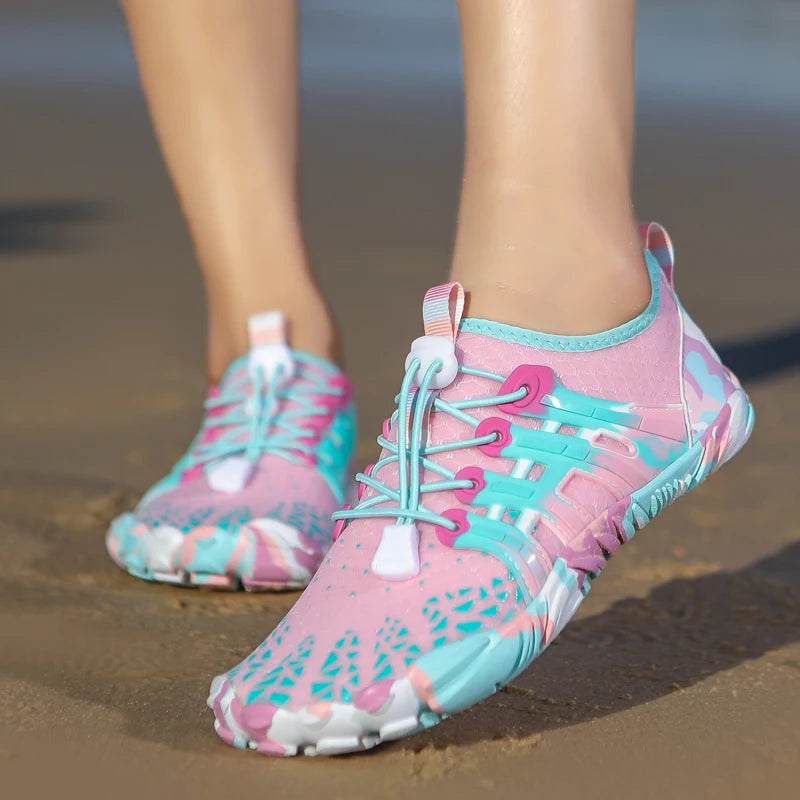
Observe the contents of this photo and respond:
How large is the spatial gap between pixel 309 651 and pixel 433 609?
93 millimetres

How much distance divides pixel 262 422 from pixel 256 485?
85mm

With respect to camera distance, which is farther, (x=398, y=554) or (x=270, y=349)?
(x=270, y=349)

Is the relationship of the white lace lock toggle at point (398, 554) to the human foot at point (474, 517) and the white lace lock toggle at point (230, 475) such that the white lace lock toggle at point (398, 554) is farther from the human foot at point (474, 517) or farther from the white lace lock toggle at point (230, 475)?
the white lace lock toggle at point (230, 475)

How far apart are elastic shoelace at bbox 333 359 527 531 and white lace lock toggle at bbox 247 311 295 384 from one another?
46cm

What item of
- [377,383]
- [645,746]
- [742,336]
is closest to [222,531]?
[645,746]

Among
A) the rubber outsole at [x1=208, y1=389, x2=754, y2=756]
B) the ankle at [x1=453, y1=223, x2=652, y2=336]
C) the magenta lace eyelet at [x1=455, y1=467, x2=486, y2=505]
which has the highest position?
the ankle at [x1=453, y1=223, x2=652, y2=336]

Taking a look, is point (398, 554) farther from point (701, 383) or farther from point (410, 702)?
point (701, 383)

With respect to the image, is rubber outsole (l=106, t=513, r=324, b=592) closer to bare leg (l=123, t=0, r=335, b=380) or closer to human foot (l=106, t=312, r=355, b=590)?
human foot (l=106, t=312, r=355, b=590)

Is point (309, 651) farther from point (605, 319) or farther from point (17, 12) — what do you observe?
point (17, 12)

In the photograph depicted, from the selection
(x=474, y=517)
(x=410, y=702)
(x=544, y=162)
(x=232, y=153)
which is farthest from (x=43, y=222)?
(x=410, y=702)

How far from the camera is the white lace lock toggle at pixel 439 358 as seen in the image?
1.06 metres

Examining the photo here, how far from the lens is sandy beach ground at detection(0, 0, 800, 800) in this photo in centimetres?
91

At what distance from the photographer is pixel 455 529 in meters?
1.00

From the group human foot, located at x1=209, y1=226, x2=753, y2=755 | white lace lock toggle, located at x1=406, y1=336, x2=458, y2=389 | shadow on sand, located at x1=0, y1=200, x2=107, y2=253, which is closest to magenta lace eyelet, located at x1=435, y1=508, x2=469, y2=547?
→ human foot, located at x1=209, y1=226, x2=753, y2=755
